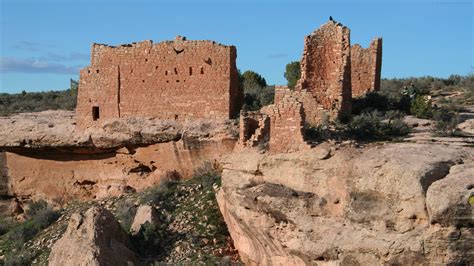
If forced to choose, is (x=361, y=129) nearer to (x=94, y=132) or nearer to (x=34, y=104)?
(x=94, y=132)

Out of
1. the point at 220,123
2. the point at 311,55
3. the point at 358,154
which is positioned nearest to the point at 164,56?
the point at 220,123

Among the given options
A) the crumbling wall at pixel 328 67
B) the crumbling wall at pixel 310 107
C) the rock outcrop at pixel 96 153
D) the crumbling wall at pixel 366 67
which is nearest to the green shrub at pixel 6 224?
the rock outcrop at pixel 96 153

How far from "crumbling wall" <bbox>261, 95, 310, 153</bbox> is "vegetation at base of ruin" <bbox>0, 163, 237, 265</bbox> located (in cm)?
271

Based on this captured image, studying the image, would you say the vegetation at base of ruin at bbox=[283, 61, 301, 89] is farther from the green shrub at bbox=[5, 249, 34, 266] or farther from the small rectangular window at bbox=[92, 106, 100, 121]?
the green shrub at bbox=[5, 249, 34, 266]

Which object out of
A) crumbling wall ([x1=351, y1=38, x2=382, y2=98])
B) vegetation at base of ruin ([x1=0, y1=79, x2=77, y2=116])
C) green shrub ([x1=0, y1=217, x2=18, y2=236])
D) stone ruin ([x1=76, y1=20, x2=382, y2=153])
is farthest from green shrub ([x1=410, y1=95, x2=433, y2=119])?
vegetation at base of ruin ([x1=0, y1=79, x2=77, y2=116])

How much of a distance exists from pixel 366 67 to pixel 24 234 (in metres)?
10.3

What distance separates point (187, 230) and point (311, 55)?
5264mm

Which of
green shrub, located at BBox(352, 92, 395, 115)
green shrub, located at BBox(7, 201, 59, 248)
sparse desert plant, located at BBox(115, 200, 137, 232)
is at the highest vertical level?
green shrub, located at BBox(352, 92, 395, 115)

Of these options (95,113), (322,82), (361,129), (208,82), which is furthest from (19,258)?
(361,129)

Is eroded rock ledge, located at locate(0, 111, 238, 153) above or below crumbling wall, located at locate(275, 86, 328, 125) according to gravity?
below

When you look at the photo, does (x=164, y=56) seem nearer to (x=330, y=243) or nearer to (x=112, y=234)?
(x=112, y=234)

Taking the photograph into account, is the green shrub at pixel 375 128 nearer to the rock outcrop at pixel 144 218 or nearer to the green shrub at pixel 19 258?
the rock outcrop at pixel 144 218

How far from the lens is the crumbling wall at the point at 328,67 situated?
18.3 meters

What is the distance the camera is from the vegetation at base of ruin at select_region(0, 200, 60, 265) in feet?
60.0
